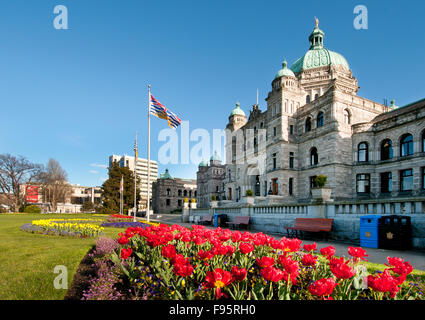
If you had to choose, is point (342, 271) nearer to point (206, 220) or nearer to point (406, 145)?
point (406, 145)

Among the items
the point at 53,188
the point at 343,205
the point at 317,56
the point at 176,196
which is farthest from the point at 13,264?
the point at 176,196

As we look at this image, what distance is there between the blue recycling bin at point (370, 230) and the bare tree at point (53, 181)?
5317 cm

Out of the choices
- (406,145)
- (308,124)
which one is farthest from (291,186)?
(406,145)

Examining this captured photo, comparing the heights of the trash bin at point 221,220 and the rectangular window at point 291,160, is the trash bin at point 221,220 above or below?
below

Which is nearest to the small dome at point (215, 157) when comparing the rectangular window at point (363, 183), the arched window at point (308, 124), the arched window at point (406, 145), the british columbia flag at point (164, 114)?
the arched window at point (308, 124)

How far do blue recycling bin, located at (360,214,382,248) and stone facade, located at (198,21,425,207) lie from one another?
13.4 m

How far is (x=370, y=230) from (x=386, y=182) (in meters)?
16.5

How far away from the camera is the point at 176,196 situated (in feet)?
253

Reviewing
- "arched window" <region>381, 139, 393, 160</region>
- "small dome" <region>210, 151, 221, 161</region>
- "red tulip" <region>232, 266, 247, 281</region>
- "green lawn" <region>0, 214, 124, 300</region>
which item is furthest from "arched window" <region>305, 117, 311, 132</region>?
"small dome" <region>210, 151, 221, 161</region>

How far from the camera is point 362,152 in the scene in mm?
26219

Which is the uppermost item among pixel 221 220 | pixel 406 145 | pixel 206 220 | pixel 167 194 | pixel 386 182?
pixel 406 145

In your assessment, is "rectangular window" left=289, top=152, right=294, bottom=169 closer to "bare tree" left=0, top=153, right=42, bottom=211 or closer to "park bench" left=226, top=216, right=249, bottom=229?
"park bench" left=226, top=216, right=249, bottom=229

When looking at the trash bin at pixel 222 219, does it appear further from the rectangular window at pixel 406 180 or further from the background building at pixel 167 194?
the background building at pixel 167 194

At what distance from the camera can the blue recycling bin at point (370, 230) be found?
37.5 ft
